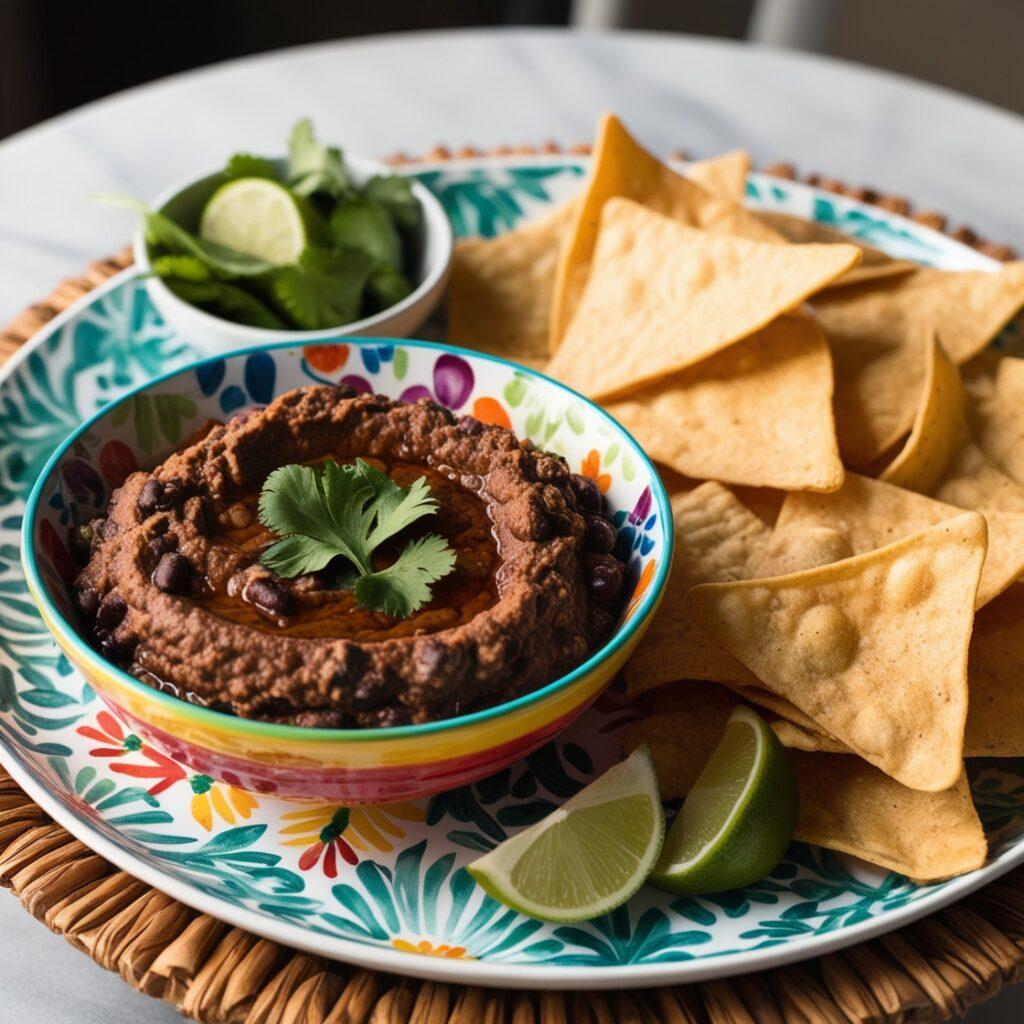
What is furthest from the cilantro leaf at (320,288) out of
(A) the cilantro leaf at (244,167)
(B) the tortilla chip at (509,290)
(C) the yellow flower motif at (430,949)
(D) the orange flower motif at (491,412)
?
(C) the yellow flower motif at (430,949)

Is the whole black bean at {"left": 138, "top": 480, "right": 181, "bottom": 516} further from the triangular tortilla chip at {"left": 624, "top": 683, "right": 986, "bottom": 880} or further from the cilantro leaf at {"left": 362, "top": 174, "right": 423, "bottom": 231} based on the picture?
the cilantro leaf at {"left": 362, "top": 174, "right": 423, "bottom": 231}

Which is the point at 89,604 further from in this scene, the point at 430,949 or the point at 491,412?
the point at 491,412

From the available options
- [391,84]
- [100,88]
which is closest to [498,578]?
[391,84]

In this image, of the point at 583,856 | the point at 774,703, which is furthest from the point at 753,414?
the point at 583,856

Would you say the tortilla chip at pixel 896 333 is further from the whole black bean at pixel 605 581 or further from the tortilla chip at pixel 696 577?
the whole black bean at pixel 605 581

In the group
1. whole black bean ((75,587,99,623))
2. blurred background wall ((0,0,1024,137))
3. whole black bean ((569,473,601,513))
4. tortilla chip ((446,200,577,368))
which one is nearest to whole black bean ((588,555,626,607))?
whole black bean ((569,473,601,513))
